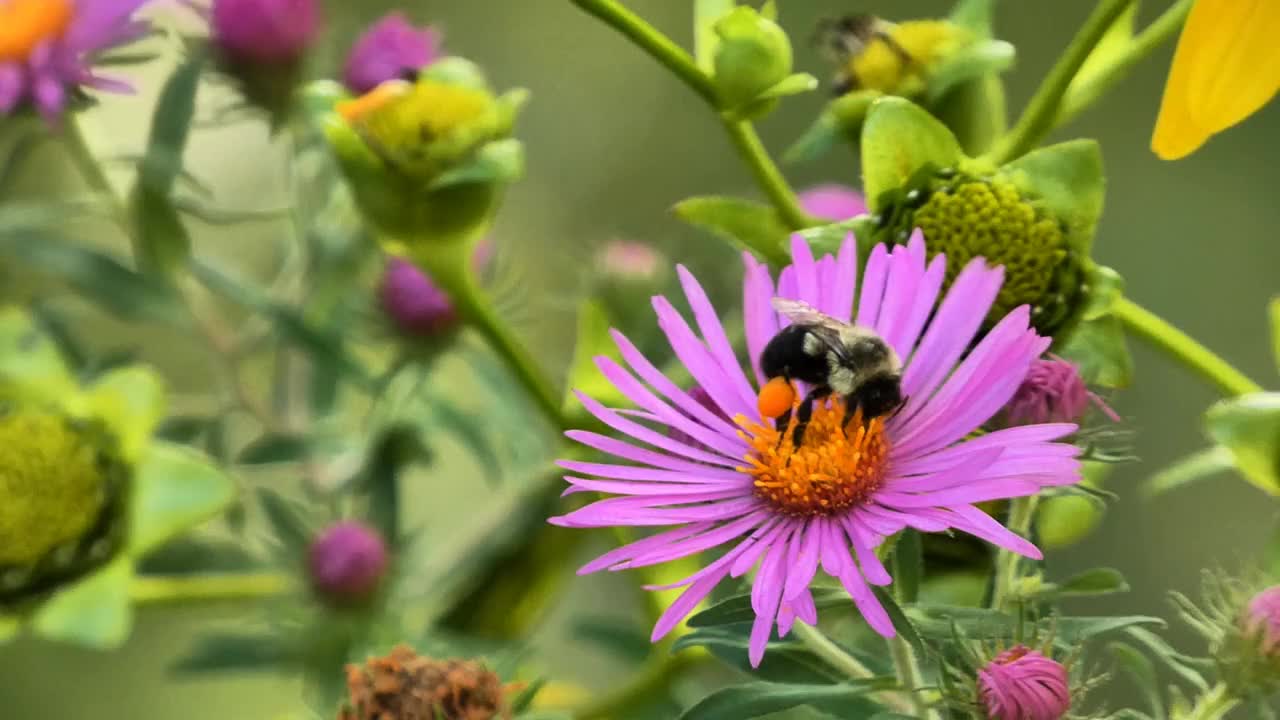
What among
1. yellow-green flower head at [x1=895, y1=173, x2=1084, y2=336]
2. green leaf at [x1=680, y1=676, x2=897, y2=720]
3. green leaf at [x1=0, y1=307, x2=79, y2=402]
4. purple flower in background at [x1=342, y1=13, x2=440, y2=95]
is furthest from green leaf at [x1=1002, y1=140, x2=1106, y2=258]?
green leaf at [x1=0, y1=307, x2=79, y2=402]

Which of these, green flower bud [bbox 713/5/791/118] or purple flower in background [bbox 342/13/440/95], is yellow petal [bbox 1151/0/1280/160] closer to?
green flower bud [bbox 713/5/791/118]

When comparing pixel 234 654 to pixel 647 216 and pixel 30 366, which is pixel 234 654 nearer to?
pixel 30 366

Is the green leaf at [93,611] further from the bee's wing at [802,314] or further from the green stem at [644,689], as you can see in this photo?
the bee's wing at [802,314]

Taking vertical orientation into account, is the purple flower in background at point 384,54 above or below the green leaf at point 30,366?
above

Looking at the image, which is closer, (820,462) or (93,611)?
(820,462)

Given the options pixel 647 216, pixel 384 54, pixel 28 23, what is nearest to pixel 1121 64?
pixel 384 54

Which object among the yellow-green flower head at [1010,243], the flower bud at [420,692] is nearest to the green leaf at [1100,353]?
the yellow-green flower head at [1010,243]
